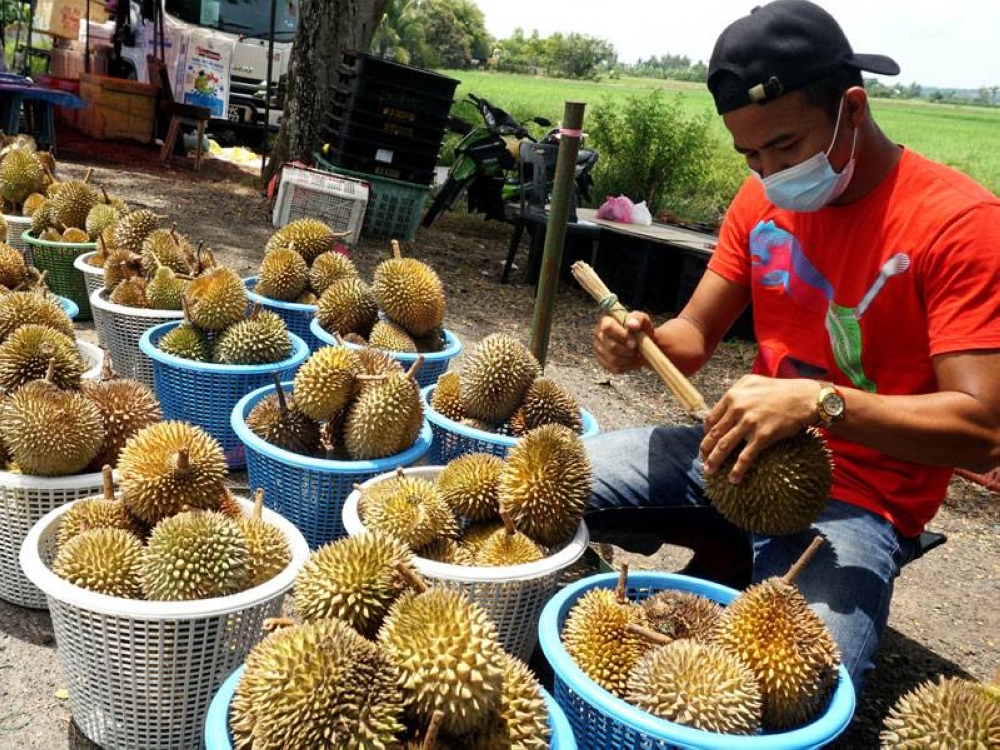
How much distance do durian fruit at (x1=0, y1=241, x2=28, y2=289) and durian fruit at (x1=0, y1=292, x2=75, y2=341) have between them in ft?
2.11

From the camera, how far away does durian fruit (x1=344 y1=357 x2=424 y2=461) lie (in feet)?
10.2

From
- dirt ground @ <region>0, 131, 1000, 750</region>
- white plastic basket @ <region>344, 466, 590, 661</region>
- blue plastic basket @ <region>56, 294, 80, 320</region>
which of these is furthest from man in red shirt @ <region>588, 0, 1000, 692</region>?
blue plastic basket @ <region>56, 294, 80, 320</region>

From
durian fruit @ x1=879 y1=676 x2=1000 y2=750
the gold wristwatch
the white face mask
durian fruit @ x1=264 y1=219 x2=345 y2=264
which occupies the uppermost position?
the white face mask

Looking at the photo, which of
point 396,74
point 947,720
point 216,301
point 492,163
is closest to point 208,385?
point 216,301

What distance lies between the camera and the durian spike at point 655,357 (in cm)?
245

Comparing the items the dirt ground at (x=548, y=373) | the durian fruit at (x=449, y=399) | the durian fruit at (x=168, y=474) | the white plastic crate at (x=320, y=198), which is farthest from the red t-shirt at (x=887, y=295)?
the white plastic crate at (x=320, y=198)

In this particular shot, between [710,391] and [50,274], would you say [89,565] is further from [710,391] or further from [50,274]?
[710,391]

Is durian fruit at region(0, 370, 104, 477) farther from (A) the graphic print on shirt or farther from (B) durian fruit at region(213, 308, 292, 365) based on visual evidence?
(A) the graphic print on shirt

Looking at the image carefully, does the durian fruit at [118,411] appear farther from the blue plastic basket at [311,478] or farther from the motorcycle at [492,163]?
the motorcycle at [492,163]

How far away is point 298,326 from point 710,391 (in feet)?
9.94

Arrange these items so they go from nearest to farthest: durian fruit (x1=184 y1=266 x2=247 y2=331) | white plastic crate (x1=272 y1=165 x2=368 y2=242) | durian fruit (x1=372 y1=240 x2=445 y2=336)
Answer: durian fruit (x1=184 y1=266 x2=247 y2=331) < durian fruit (x1=372 y1=240 x2=445 y2=336) < white plastic crate (x1=272 y1=165 x2=368 y2=242)

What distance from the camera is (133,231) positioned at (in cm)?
496

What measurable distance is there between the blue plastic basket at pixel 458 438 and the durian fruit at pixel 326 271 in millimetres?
1222

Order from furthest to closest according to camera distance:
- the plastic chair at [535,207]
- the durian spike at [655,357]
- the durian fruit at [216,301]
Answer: the plastic chair at [535,207] < the durian fruit at [216,301] < the durian spike at [655,357]
